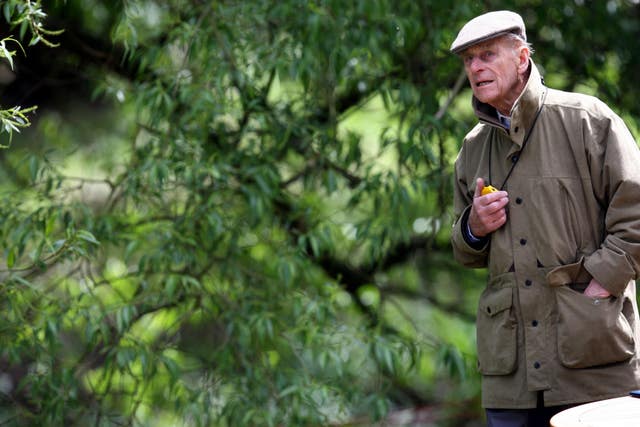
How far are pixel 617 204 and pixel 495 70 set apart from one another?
43 centimetres

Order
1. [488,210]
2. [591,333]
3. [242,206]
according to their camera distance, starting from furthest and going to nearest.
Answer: [242,206]
[488,210]
[591,333]

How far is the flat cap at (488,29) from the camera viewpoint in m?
2.67

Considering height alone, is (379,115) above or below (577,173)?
below

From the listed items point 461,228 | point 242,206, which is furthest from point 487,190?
point 242,206

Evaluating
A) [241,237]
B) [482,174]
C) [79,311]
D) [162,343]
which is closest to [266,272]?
[241,237]

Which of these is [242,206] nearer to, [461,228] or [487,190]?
[461,228]

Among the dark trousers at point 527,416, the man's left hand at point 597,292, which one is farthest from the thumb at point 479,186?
the dark trousers at point 527,416

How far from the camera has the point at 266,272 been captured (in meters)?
4.66

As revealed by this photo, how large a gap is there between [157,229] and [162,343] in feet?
1.67

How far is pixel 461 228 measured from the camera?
2.81 meters

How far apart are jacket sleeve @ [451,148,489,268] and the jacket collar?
0.21 meters

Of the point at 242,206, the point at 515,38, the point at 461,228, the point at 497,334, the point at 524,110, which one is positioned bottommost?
the point at 242,206

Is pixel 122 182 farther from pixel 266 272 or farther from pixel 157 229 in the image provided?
pixel 266 272

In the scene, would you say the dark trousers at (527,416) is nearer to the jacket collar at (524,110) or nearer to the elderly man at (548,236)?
the elderly man at (548,236)
